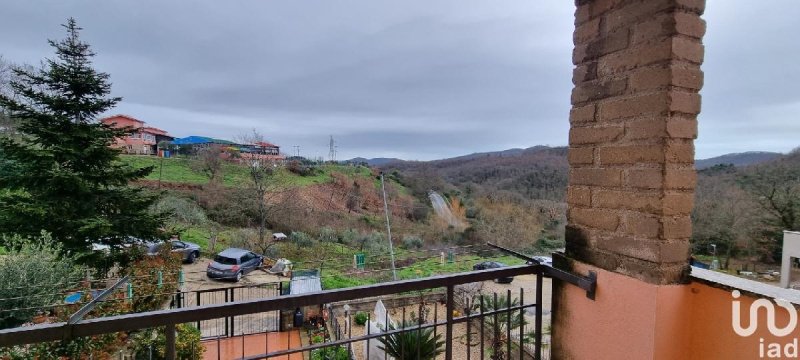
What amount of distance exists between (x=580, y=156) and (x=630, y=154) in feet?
0.76

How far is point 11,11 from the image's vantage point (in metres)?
7.78

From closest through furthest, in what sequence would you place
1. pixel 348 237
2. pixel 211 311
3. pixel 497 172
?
pixel 211 311, pixel 348 237, pixel 497 172

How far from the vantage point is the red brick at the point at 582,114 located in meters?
1.42

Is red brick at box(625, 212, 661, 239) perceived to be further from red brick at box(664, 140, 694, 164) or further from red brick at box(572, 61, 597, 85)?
red brick at box(572, 61, 597, 85)

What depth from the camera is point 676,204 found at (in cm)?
115

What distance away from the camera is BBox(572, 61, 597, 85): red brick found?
1.42 meters

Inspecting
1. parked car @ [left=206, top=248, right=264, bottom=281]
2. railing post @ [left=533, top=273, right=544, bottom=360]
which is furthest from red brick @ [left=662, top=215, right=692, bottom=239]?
parked car @ [left=206, top=248, right=264, bottom=281]

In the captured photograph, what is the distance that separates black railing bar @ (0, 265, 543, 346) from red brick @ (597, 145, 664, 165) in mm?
628

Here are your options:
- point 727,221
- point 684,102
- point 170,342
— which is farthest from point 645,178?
point 727,221

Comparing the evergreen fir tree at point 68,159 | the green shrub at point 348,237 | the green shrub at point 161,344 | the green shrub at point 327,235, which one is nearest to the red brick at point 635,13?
the green shrub at point 161,344

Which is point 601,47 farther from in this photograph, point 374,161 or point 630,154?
point 374,161

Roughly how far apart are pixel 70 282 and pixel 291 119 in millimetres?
20864

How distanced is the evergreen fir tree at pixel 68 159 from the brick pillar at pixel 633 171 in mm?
10938

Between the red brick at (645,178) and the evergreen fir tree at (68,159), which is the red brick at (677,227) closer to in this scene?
the red brick at (645,178)
